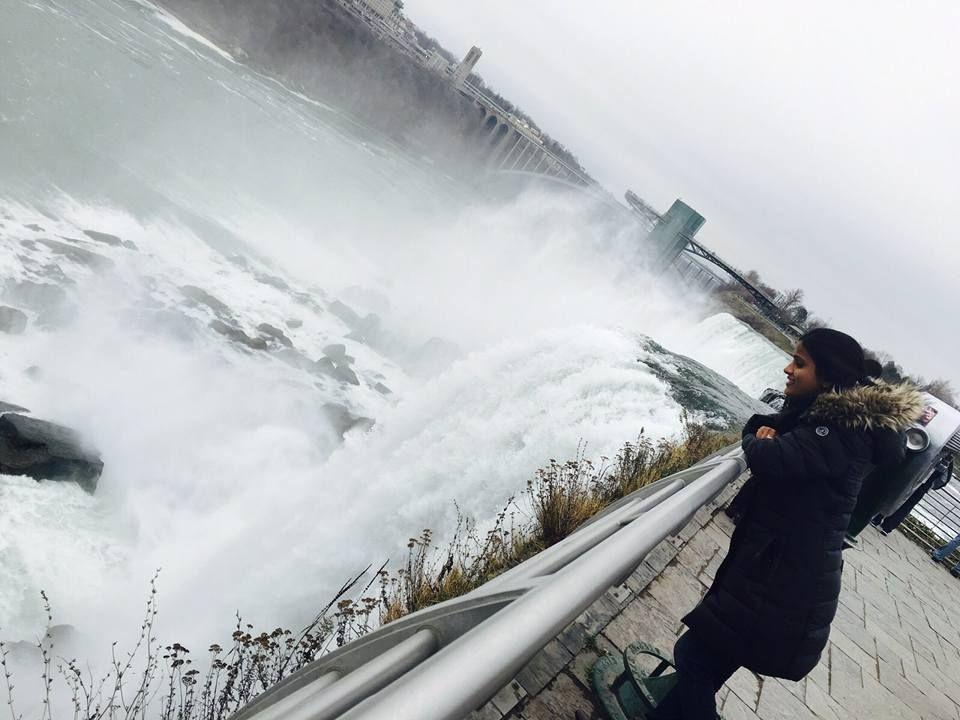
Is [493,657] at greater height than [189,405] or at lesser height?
greater

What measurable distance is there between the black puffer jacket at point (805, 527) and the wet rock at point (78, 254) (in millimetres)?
14615

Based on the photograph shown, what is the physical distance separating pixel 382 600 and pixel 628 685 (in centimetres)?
204

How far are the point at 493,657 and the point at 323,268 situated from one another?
73.5 ft

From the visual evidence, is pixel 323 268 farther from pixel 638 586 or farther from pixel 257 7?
pixel 257 7

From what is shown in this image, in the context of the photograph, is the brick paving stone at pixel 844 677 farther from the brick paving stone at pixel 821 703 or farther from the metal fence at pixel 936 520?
the metal fence at pixel 936 520

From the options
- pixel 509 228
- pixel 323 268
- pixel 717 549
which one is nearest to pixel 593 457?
pixel 717 549

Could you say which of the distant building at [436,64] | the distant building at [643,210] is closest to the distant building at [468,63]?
the distant building at [436,64]

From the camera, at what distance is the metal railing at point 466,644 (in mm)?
842

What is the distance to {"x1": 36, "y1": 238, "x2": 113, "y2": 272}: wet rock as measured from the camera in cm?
1256

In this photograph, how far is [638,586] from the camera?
316 cm

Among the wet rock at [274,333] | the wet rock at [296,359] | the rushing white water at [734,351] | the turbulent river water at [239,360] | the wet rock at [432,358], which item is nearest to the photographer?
the turbulent river water at [239,360]

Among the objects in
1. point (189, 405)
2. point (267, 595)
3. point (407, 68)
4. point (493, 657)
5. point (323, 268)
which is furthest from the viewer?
point (407, 68)

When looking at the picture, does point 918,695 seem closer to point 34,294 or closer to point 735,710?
point 735,710

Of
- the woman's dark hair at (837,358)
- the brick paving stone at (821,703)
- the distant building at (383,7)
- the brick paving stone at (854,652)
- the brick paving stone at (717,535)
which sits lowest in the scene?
the brick paving stone at (821,703)
